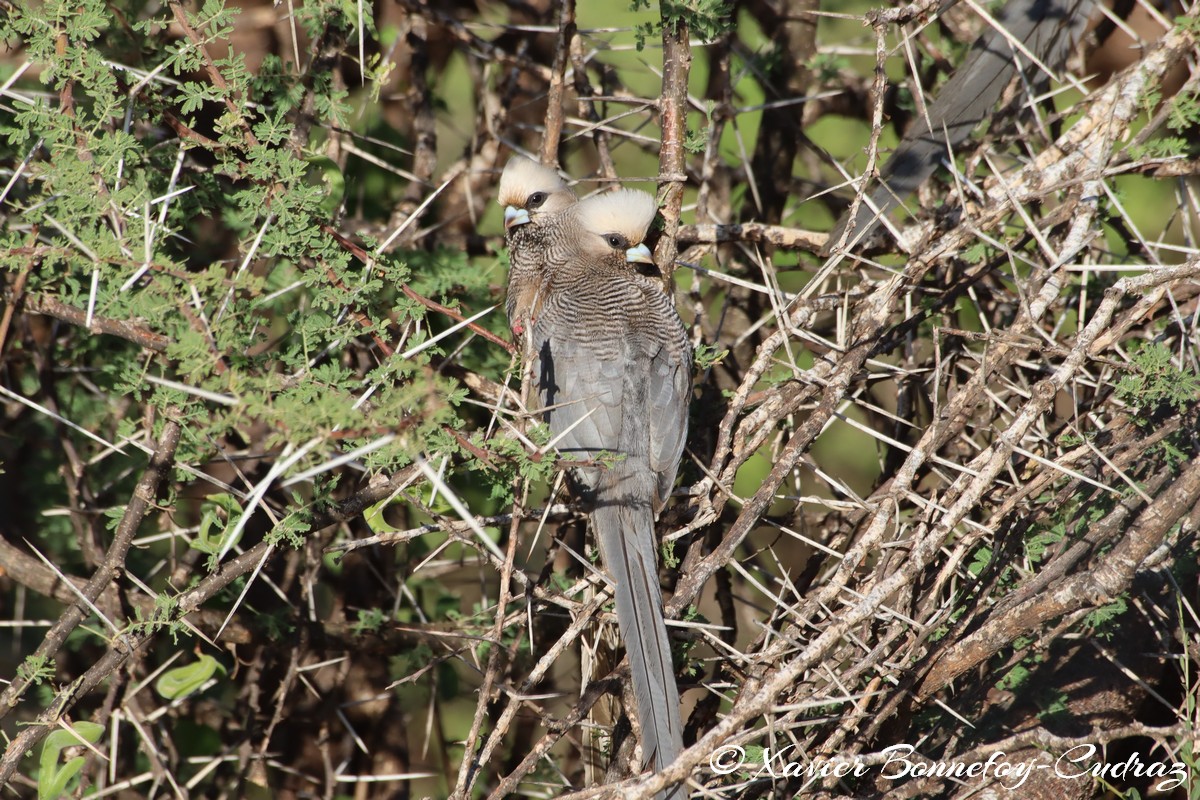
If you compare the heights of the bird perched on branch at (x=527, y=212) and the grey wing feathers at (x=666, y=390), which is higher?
the bird perched on branch at (x=527, y=212)

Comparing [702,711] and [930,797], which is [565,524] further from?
[930,797]

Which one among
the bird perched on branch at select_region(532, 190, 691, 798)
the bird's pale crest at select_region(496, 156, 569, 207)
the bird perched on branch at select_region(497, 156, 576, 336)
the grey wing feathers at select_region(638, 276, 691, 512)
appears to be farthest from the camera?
the bird's pale crest at select_region(496, 156, 569, 207)

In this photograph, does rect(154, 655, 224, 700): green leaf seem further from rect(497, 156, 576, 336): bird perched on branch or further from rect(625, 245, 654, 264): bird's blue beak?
rect(625, 245, 654, 264): bird's blue beak

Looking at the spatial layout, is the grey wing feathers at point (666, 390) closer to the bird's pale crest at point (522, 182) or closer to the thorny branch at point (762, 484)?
the thorny branch at point (762, 484)

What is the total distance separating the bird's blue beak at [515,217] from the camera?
370 cm

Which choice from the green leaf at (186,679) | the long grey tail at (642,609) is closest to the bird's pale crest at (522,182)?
the long grey tail at (642,609)

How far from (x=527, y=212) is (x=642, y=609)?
182 centimetres

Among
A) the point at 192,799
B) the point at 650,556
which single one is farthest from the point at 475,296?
the point at 192,799

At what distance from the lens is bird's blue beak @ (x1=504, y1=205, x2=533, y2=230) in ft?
12.1

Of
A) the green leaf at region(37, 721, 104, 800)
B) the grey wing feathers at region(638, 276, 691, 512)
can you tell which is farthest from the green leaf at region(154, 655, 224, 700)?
the grey wing feathers at region(638, 276, 691, 512)

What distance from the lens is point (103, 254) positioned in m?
1.99

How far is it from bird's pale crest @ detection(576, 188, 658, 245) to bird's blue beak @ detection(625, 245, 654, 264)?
0.14ft

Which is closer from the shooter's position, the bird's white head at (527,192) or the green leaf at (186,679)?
the green leaf at (186,679)

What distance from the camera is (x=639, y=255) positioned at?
10.9 ft
